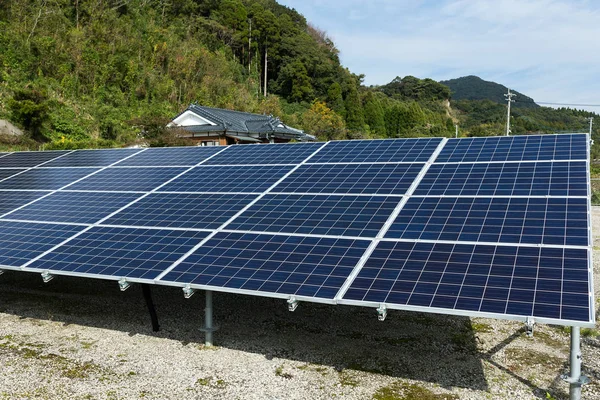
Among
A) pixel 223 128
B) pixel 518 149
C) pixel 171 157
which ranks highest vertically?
pixel 518 149

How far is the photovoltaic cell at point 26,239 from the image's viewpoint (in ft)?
35.6

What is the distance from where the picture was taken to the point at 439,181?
11.7m

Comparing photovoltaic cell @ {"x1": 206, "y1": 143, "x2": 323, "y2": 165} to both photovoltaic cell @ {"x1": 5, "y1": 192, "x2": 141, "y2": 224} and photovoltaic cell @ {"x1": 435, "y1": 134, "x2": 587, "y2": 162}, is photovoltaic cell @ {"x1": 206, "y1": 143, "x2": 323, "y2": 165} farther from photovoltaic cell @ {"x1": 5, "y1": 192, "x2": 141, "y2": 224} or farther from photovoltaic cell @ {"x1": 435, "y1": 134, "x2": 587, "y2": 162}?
photovoltaic cell @ {"x1": 435, "y1": 134, "x2": 587, "y2": 162}

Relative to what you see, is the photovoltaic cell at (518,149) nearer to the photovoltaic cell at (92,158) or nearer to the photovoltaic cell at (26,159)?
the photovoltaic cell at (92,158)

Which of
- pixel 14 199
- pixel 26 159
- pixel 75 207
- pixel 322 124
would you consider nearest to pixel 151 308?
pixel 75 207

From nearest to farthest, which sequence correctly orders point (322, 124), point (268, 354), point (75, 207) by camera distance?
point (268, 354) < point (75, 207) < point (322, 124)

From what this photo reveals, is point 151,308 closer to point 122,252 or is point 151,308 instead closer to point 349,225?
point 122,252

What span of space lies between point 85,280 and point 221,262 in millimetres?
7698

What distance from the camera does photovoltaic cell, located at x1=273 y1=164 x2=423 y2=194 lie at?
39.1 ft

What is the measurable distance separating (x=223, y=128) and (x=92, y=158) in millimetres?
20034

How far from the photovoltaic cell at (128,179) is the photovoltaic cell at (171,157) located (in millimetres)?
534

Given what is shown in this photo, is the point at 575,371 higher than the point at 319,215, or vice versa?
the point at 319,215

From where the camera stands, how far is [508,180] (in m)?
11.1

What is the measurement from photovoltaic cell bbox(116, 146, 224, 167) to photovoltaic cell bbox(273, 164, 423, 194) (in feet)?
15.0
